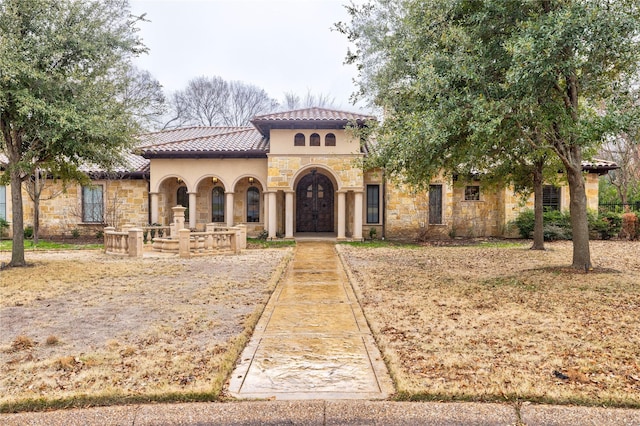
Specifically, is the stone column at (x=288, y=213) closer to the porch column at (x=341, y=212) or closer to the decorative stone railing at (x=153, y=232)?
the porch column at (x=341, y=212)

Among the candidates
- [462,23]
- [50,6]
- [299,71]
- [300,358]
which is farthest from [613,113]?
[299,71]

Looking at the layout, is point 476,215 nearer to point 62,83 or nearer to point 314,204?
point 314,204

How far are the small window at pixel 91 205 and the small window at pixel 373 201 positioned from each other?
13.0m

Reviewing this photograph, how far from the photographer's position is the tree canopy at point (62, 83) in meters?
9.05

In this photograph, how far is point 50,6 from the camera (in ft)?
31.5

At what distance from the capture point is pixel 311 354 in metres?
4.43

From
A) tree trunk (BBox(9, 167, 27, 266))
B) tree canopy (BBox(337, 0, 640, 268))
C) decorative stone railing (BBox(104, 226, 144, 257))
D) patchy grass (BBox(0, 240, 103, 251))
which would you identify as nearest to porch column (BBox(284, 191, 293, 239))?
decorative stone railing (BBox(104, 226, 144, 257))

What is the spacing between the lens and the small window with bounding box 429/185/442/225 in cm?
1977

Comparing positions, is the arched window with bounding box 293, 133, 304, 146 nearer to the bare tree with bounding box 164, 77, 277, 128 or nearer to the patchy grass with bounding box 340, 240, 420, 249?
the patchy grass with bounding box 340, 240, 420, 249

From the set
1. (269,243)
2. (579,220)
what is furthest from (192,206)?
(579,220)

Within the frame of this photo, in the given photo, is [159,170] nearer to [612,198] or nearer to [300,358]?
[300,358]

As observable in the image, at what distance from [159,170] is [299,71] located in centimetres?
4699

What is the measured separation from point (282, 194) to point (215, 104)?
25.7m

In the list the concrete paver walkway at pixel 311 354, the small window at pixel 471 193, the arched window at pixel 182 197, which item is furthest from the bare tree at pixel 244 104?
the concrete paver walkway at pixel 311 354
